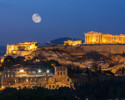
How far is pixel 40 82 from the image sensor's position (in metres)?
37.1

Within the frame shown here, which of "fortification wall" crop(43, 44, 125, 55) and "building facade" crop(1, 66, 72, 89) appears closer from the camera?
"building facade" crop(1, 66, 72, 89)

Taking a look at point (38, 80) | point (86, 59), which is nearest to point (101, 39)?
point (86, 59)

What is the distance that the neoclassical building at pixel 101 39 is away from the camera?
65.6 metres

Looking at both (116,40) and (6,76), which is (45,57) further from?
(116,40)

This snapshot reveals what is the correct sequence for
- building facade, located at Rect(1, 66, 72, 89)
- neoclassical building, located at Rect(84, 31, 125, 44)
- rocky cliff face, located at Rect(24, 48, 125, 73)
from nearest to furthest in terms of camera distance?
1. building facade, located at Rect(1, 66, 72, 89)
2. rocky cliff face, located at Rect(24, 48, 125, 73)
3. neoclassical building, located at Rect(84, 31, 125, 44)

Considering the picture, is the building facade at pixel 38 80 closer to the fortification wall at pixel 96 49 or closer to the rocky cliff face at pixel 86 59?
the rocky cliff face at pixel 86 59

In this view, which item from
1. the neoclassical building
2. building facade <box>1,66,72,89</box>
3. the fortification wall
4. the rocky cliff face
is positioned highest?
the neoclassical building

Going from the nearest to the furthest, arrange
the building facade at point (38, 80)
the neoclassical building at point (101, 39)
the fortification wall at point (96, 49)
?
1. the building facade at point (38, 80)
2. the fortification wall at point (96, 49)
3. the neoclassical building at point (101, 39)

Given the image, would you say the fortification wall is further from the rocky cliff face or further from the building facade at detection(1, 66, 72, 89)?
the building facade at detection(1, 66, 72, 89)

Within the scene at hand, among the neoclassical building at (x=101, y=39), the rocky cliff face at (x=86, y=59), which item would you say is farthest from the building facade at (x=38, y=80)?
the neoclassical building at (x=101, y=39)

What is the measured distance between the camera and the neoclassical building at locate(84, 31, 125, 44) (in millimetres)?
65613

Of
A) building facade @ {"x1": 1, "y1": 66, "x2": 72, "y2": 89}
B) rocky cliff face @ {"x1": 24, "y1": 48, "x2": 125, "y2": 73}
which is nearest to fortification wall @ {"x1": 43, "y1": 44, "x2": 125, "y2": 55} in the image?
rocky cliff face @ {"x1": 24, "y1": 48, "x2": 125, "y2": 73}

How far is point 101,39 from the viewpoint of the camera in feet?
216

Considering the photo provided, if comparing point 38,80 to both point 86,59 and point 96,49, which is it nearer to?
point 86,59
